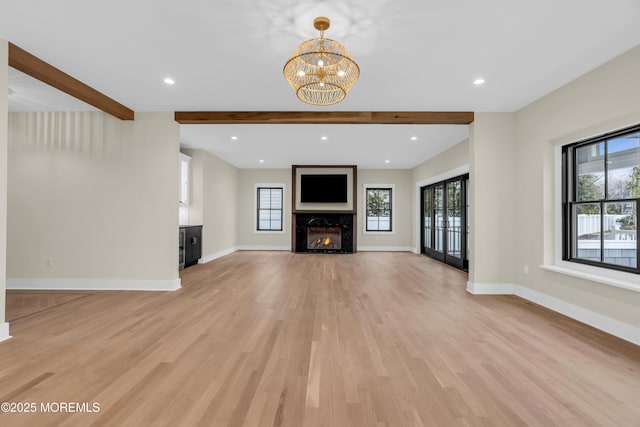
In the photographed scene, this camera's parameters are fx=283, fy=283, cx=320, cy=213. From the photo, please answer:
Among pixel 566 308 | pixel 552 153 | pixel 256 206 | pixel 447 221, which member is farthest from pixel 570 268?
pixel 256 206

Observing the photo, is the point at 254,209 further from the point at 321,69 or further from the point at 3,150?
the point at 321,69

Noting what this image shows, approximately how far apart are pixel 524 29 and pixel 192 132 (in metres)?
5.15

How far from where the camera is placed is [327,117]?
4.22 meters

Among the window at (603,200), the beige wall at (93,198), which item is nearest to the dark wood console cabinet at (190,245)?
the beige wall at (93,198)

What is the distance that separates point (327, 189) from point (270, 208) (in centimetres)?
211

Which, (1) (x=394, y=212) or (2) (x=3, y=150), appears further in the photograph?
(1) (x=394, y=212)

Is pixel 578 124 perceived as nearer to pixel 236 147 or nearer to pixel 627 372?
pixel 627 372

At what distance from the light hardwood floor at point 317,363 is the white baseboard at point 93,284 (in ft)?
1.44

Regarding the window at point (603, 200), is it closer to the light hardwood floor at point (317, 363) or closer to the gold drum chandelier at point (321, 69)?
the light hardwood floor at point (317, 363)

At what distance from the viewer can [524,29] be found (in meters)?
2.39

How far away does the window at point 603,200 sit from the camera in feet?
9.13

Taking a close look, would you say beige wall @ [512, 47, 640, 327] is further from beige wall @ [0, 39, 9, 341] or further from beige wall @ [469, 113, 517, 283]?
beige wall @ [0, 39, 9, 341]

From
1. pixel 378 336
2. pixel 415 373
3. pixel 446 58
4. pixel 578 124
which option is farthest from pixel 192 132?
pixel 578 124

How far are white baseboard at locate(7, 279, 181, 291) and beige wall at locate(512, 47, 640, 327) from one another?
5.22m
